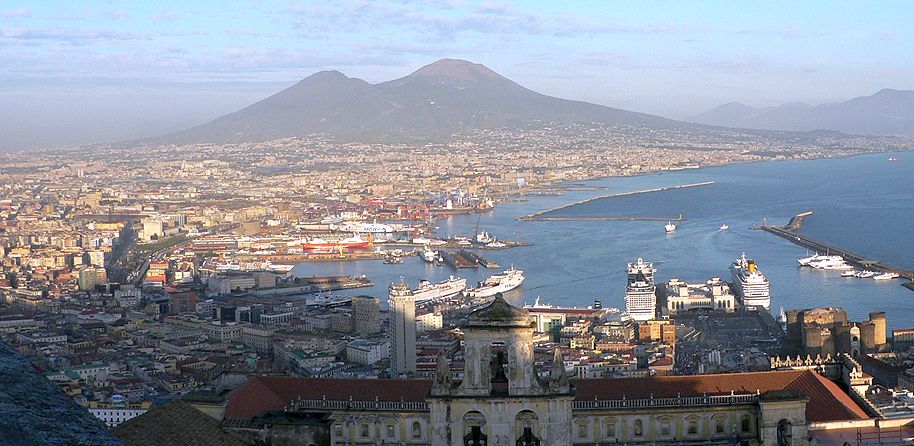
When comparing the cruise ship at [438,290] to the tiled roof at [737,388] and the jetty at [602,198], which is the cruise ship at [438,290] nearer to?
the jetty at [602,198]

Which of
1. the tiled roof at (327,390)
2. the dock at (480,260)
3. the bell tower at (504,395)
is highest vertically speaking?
the bell tower at (504,395)

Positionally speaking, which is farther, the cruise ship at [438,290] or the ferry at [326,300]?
the cruise ship at [438,290]

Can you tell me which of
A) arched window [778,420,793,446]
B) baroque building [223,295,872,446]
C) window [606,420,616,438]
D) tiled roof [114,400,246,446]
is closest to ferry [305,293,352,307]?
baroque building [223,295,872,446]

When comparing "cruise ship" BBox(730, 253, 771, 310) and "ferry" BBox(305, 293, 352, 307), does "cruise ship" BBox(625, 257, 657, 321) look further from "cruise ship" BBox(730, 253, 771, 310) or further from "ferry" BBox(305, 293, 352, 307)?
"ferry" BBox(305, 293, 352, 307)

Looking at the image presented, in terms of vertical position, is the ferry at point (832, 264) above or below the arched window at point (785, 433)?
below

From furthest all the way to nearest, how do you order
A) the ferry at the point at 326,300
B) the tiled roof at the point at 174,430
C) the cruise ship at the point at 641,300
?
1. the ferry at the point at 326,300
2. the cruise ship at the point at 641,300
3. the tiled roof at the point at 174,430

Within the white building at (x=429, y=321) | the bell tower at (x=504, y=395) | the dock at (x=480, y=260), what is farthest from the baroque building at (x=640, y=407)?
the dock at (x=480, y=260)
